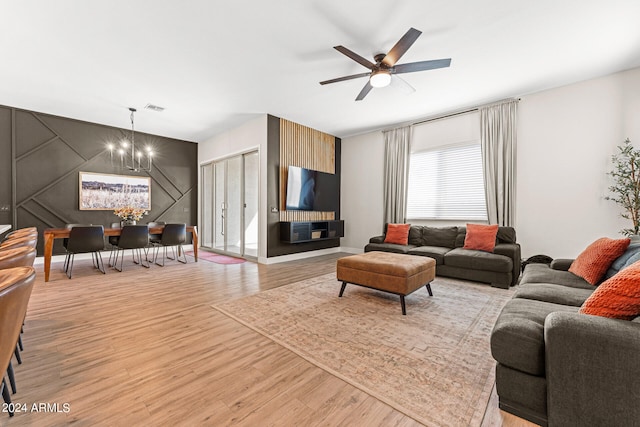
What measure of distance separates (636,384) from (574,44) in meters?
3.72

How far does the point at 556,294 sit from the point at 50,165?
8031mm

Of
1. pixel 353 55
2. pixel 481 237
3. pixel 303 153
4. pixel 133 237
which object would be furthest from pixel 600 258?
pixel 133 237

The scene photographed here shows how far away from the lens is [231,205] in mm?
6449

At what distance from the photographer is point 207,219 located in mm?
7266

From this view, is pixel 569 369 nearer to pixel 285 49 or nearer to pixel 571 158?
pixel 285 49

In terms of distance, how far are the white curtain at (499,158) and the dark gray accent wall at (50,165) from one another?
7.36 metres

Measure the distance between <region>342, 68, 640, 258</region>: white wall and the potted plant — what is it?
0.28 feet

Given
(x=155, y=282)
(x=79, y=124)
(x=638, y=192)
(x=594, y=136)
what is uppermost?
(x=79, y=124)

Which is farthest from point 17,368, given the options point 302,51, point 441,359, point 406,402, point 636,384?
point 302,51

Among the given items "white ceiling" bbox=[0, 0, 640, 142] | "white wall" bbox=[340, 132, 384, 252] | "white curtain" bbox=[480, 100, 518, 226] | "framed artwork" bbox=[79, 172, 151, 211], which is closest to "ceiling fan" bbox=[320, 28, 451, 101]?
"white ceiling" bbox=[0, 0, 640, 142]

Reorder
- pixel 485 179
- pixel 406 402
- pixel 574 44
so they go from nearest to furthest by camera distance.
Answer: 1. pixel 406 402
2. pixel 574 44
3. pixel 485 179

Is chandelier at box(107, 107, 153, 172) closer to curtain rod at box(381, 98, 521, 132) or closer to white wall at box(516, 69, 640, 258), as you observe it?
curtain rod at box(381, 98, 521, 132)

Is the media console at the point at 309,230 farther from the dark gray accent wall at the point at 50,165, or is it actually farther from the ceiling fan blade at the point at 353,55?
the dark gray accent wall at the point at 50,165

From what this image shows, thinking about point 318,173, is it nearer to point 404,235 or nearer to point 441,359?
point 404,235
